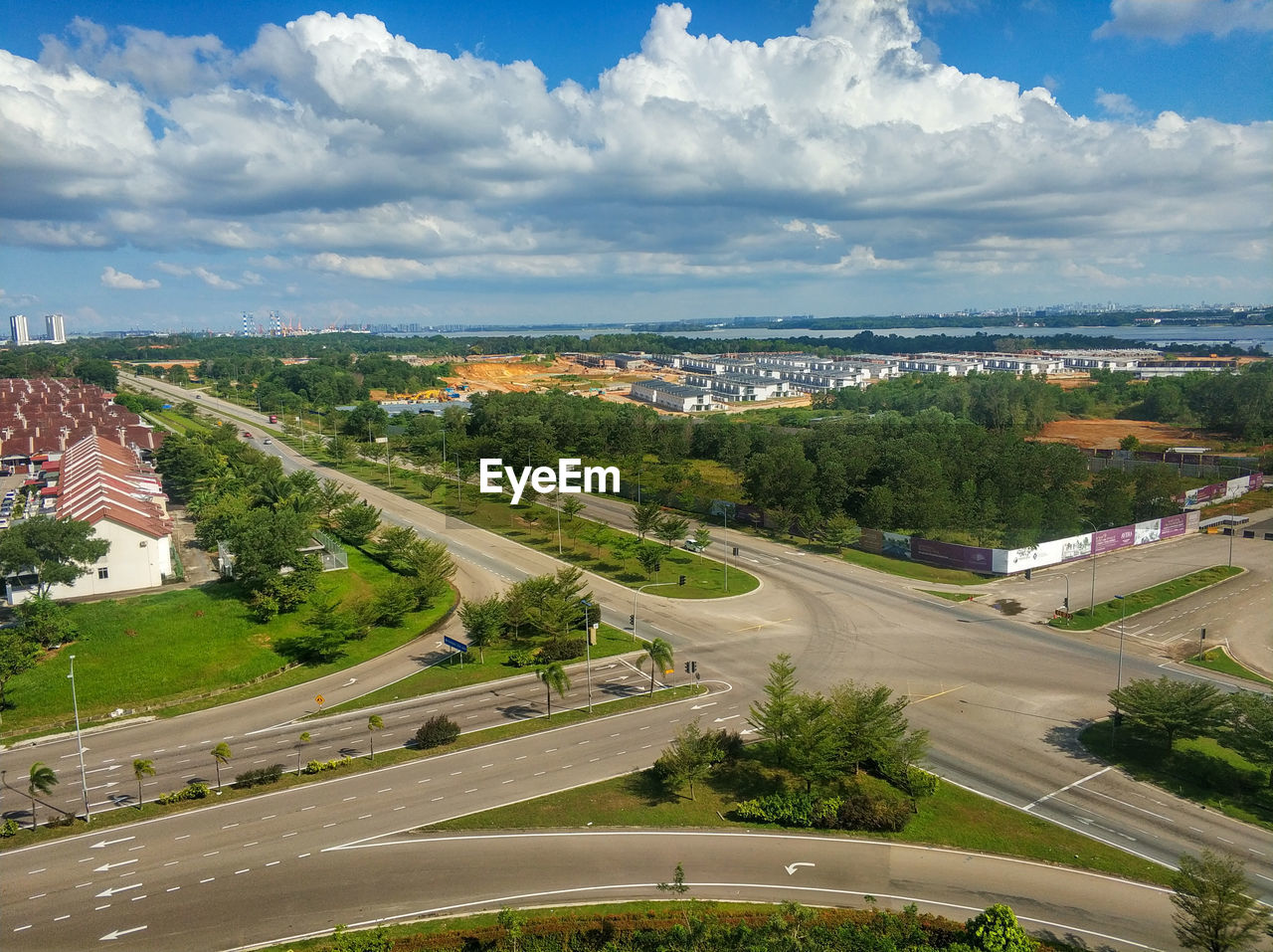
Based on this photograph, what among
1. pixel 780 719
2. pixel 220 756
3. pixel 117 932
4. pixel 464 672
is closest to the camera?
pixel 117 932

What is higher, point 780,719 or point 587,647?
point 780,719

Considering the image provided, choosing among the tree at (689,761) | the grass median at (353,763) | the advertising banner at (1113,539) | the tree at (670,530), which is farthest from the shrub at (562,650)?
the advertising banner at (1113,539)

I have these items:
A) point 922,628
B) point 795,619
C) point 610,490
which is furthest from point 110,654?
point 610,490

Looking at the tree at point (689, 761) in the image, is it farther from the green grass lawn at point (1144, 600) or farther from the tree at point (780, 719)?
the green grass lawn at point (1144, 600)

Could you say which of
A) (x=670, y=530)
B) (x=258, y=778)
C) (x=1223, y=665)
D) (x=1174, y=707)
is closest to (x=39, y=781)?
(x=258, y=778)

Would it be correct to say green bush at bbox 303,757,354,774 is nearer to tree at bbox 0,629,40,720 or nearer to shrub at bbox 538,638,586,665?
shrub at bbox 538,638,586,665

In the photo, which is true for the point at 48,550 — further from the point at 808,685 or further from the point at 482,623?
the point at 808,685

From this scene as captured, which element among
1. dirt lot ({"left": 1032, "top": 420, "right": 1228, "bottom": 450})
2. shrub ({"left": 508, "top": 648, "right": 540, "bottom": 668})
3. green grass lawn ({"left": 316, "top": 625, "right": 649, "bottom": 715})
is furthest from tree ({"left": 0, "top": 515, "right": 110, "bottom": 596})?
dirt lot ({"left": 1032, "top": 420, "right": 1228, "bottom": 450})
